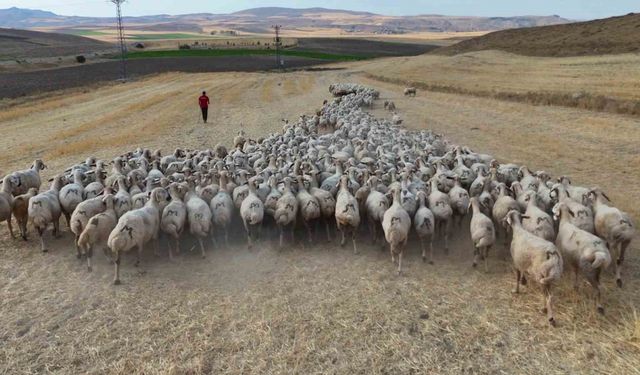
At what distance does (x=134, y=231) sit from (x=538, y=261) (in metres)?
7.27

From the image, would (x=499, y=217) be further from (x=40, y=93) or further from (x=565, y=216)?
(x=40, y=93)

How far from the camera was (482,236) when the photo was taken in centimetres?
992

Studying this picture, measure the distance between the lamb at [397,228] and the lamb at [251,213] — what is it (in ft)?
8.86

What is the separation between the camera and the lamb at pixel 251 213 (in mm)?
11336

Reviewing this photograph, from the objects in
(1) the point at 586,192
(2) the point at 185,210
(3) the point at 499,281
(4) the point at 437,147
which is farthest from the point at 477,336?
(4) the point at 437,147

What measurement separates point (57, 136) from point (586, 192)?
969 inches

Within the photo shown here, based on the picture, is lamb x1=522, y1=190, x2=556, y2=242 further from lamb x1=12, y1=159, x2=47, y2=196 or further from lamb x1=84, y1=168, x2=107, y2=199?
lamb x1=12, y1=159, x2=47, y2=196

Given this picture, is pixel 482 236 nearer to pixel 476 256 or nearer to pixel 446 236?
pixel 476 256

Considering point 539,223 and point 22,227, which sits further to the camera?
point 22,227

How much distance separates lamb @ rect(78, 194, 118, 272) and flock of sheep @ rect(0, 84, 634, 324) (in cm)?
2

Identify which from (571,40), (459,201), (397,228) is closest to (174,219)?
(397,228)

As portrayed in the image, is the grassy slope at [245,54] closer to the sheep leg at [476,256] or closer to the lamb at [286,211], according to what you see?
the lamb at [286,211]

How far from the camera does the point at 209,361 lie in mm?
7594

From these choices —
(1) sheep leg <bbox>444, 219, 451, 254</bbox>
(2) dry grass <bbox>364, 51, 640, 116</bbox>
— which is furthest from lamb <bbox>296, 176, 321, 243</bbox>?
(2) dry grass <bbox>364, 51, 640, 116</bbox>
